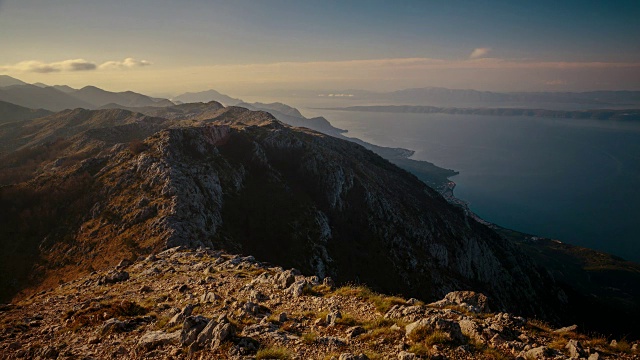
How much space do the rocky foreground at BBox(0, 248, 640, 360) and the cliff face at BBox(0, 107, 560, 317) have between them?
19777mm

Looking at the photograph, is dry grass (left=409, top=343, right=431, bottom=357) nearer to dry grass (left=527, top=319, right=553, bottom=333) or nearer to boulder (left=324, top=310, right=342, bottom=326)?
boulder (left=324, top=310, right=342, bottom=326)

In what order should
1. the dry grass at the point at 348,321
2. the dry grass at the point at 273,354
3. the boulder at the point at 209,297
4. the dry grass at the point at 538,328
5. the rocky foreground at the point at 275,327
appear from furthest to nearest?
1. the boulder at the point at 209,297
2. the dry grass at the point at 348,321
3. the dry grass at the point at 538,328
4. the rocky foreground at the point at 275,327
5. the dry grass at the point at 273,354

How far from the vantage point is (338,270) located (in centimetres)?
5862

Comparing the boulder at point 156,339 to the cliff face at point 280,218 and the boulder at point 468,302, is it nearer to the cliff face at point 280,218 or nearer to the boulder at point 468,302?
the boulder at point 468,302

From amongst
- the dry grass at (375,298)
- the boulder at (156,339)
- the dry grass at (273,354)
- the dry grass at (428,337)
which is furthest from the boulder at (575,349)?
the boulder at (156,339)

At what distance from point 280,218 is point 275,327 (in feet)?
156

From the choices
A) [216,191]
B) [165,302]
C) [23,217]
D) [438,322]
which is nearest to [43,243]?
[23,217]

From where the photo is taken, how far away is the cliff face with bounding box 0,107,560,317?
145 feet

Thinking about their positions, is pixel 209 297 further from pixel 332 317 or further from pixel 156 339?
pixel 332 317

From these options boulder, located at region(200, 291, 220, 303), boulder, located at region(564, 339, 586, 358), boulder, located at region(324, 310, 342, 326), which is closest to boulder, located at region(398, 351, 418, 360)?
boulder, located at region(324, 310, 342, 326)

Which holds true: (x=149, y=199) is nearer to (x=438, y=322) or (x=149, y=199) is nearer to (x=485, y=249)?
(x=438, y=322)

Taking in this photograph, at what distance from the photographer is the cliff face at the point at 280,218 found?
1745 inches

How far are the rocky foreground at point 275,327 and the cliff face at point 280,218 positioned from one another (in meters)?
19.8

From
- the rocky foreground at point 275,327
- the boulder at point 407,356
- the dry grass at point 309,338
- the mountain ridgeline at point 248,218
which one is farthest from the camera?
the mountain ridgeline at point 248,218
